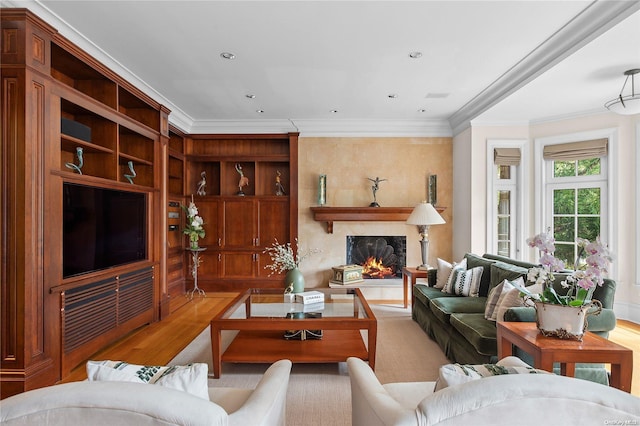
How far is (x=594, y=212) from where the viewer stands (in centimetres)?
472

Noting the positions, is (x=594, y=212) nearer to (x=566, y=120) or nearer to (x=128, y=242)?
(x=566, y=120)

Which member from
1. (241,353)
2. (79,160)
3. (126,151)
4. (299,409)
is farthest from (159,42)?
(299,409)

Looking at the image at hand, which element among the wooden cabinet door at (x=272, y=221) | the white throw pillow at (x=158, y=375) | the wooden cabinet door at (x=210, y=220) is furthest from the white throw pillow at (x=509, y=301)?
the wooden cabinet door at (x=210, y=220)

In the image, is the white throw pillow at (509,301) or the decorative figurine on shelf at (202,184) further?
the decorative figurine on shelf at (202,184)

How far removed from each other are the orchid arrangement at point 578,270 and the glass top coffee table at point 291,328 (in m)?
1.16

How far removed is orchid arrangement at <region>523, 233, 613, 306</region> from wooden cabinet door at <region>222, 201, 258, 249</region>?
14.3ft

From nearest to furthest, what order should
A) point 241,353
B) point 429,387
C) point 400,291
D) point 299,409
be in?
point 429,387 → point 299,409 → point 241,353 → point 400,291

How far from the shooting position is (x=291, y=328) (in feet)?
9.15

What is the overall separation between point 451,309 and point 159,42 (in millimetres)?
3537

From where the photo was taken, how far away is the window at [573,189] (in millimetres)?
4629

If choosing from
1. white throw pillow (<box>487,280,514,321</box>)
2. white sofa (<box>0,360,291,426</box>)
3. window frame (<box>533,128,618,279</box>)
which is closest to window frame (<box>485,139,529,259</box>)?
window frame (<box>533,128,618,279</box>)

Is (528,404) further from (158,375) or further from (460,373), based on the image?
(158,375)

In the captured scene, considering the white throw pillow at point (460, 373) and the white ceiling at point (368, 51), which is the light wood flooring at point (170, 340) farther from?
the white ceiling at point (368, 51)

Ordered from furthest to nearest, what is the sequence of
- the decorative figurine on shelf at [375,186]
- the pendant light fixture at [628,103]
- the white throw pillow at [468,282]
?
1. the decorative figurine on shelf at [375,186]
2. the white throw pillow at [468,282]
3. the pendant light fixture at [628,103]
